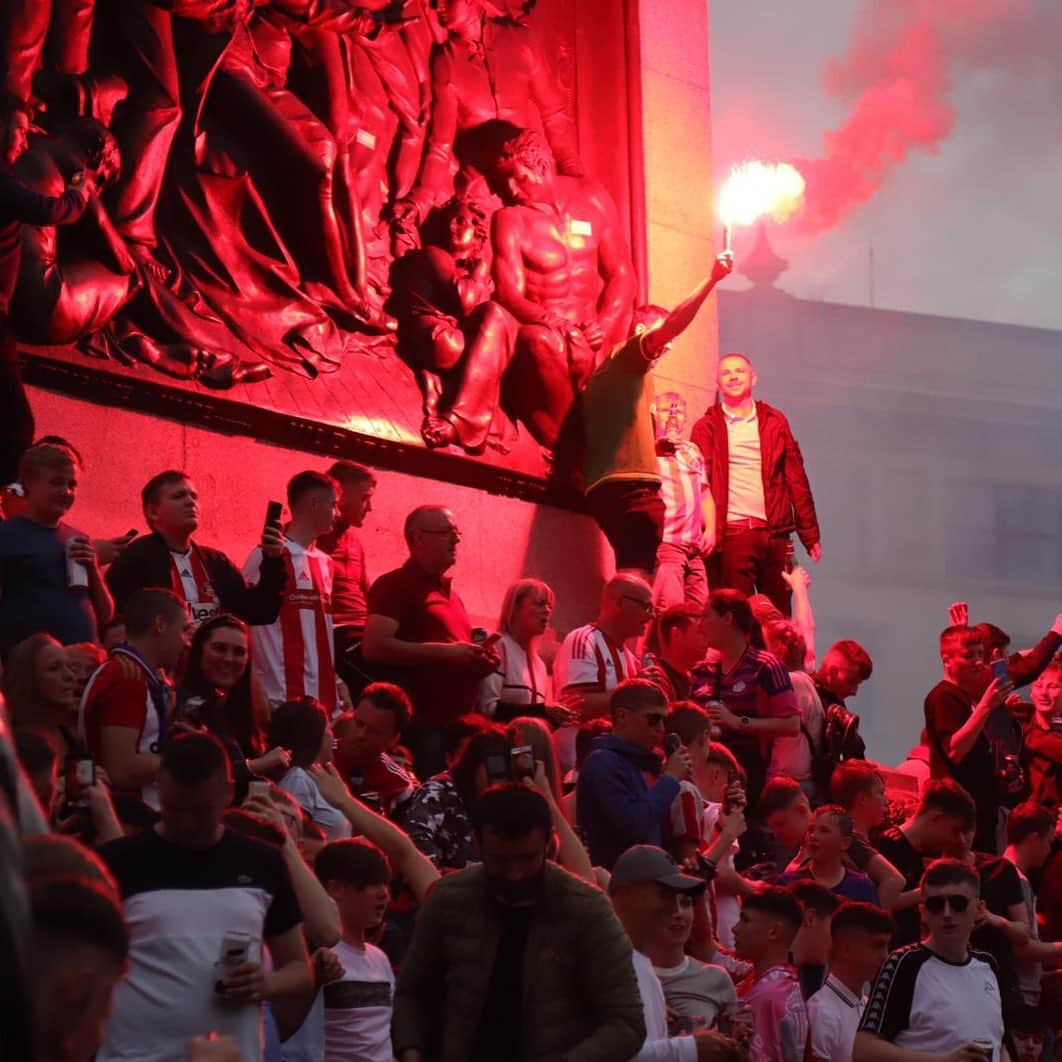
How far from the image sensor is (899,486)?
38719 mm

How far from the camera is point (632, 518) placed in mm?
14078

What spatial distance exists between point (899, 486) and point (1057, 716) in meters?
26.2

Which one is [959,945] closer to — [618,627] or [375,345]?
[618,627]

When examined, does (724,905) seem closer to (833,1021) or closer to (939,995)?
(833,1021)

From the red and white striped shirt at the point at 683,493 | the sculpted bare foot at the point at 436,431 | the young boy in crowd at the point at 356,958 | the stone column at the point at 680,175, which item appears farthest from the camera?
the stone column at the point at 680,175

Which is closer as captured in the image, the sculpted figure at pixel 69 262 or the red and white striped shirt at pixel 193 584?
the red and white striped shirt at pixel 193 584

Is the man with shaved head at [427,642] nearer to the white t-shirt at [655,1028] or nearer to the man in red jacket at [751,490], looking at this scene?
the white t-shirt at [655,1028]

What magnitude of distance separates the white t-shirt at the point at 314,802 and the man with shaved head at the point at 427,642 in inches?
92.7

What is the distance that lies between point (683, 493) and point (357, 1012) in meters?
8.36

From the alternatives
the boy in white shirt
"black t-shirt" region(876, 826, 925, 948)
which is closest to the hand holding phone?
the boy in white shirt

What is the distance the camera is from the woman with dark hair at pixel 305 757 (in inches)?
283

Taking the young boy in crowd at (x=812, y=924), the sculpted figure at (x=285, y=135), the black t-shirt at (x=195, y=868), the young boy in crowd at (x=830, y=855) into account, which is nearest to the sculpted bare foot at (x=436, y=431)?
the sculpted figure at (x=285, y=135)

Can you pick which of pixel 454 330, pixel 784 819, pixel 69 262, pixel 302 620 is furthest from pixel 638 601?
pixel 454 330

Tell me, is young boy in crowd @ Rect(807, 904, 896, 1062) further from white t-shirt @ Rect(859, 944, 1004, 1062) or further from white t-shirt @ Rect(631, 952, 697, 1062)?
white t-shirt @ Rect(631, 952, 697, 1062)
